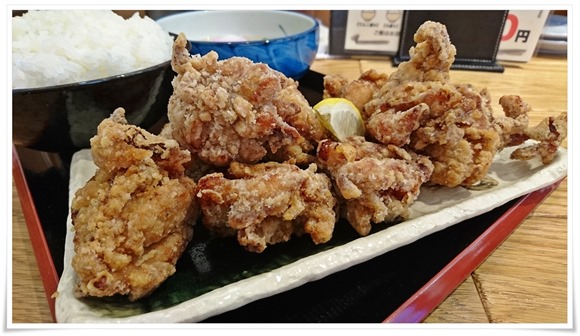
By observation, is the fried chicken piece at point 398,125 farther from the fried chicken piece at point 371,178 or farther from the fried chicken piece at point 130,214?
the fried chicken piece at point 130,214

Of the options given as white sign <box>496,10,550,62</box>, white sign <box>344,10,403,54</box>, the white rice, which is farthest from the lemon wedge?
white sign <box>496,10,550,62</box>

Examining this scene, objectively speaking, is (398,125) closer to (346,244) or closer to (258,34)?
(346,244)

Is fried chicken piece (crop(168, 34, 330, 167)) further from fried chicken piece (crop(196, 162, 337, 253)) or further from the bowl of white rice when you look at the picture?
the bowl of white rice

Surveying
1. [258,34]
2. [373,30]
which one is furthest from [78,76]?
[373,30]

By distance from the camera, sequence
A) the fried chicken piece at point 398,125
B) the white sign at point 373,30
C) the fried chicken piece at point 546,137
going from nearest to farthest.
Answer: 1. the fried chicken piece at point 398,125
2. the fried chicken piece at point 546,137
3. the white sign at point 373,30

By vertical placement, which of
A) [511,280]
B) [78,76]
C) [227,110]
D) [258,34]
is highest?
[227,110]

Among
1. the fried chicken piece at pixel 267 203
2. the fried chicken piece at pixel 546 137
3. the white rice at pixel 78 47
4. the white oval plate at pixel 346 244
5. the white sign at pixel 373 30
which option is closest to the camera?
the white oval plate at pixel 346 244

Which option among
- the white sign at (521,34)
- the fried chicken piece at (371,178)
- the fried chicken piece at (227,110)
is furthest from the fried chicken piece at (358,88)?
the white sign at (521,34)
